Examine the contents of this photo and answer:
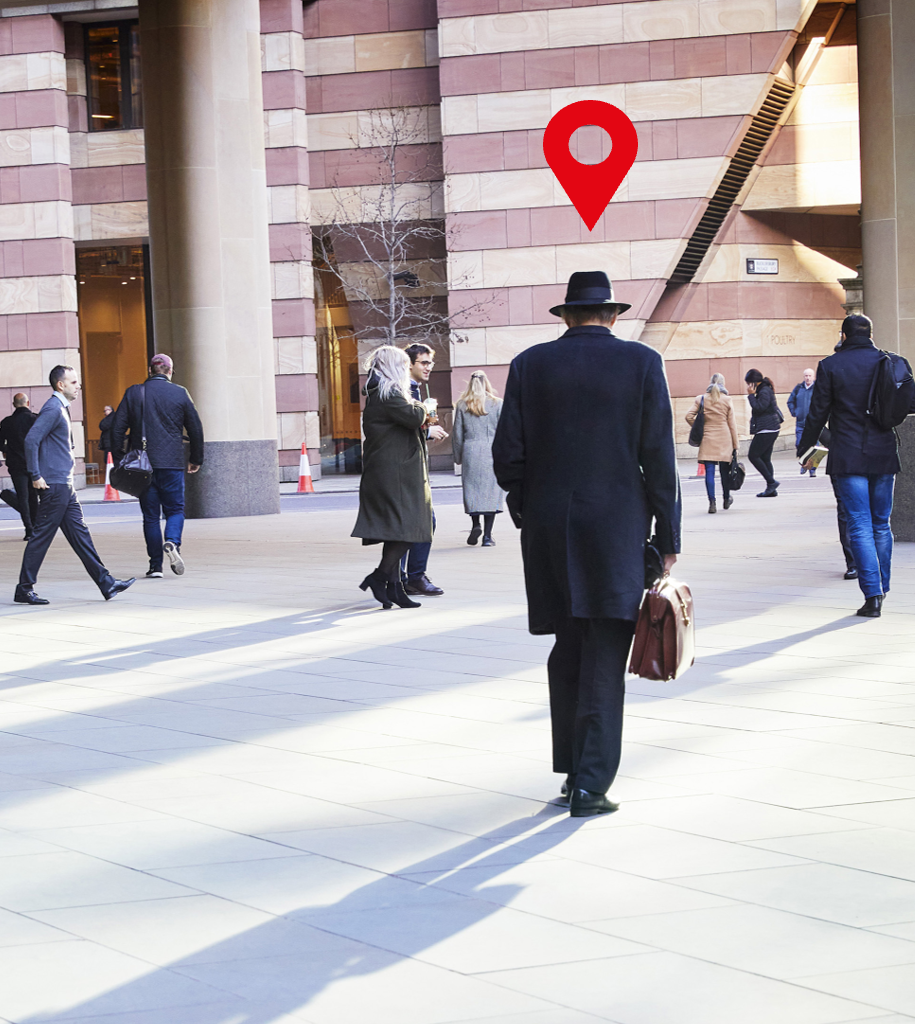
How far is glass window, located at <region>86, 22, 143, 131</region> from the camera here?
31094 mm

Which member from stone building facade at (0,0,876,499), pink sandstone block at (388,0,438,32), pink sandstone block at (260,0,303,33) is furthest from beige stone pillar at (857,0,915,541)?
pink sandstone block at (260,0,303,33)

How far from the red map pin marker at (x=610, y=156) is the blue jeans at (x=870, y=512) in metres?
20.3

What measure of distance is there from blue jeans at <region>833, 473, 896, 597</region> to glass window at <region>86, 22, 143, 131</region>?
24394 millimetres

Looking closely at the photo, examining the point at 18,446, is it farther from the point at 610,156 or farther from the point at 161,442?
the point at 610,156

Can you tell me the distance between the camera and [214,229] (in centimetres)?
2008

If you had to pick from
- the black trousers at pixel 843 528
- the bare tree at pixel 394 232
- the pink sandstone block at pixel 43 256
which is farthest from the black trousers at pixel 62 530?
the pink sandstone block at pixel 43 256

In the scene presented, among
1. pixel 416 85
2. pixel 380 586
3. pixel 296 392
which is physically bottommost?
pixel 380 586

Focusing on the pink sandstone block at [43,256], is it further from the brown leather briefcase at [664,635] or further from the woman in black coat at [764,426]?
the brown leather briefcase at [664,635]

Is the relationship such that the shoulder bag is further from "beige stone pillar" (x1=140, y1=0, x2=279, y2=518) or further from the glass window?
the glass window

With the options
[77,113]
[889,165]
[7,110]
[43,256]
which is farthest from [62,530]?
[77,113]

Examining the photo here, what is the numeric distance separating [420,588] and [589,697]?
6431 mm

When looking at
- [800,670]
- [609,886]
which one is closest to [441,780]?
[609,886]

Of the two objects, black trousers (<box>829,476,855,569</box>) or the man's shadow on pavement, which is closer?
the man's shadow on pavement

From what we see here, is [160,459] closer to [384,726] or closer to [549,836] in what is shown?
[384,726]
